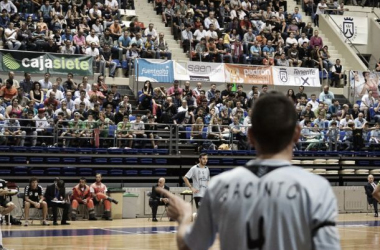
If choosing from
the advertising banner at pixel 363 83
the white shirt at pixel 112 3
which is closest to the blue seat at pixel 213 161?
the white shirt at pixel 112 3

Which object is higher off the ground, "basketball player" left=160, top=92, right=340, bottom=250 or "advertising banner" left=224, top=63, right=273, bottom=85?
"advertising banner" left=224, top=63, right=273, bottom=85

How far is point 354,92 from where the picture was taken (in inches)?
1385

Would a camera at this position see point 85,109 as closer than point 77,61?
Yes

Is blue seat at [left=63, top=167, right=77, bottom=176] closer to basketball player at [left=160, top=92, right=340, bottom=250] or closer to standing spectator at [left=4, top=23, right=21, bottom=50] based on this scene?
standing spectator at [left=4, top=23, right=21, bottom=50]

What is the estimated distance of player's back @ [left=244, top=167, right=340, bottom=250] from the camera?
3.38m

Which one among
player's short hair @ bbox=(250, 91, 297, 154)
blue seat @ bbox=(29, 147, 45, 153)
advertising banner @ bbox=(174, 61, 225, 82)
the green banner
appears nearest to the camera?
player's short hair @ bbox=(250, 91, 297, 154)

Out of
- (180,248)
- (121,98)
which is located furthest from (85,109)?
(180,248)

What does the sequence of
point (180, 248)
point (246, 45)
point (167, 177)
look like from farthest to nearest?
1. point (246, 45)
2. point (167, 177)
3. point (180, 248)

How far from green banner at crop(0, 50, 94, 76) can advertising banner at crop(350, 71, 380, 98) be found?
12411 mm

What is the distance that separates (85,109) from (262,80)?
32.7 ft

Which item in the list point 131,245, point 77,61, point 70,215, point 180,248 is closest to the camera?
point 180,248

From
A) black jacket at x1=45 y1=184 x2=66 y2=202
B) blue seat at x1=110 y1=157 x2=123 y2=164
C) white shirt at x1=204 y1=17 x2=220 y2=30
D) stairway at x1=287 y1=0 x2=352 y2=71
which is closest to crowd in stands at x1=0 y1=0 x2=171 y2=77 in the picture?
white shirt at x1=204 y1=17 x2=220 y2=30

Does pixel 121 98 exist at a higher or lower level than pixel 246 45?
lower

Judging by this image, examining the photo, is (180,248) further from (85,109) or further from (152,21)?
(152,21)
